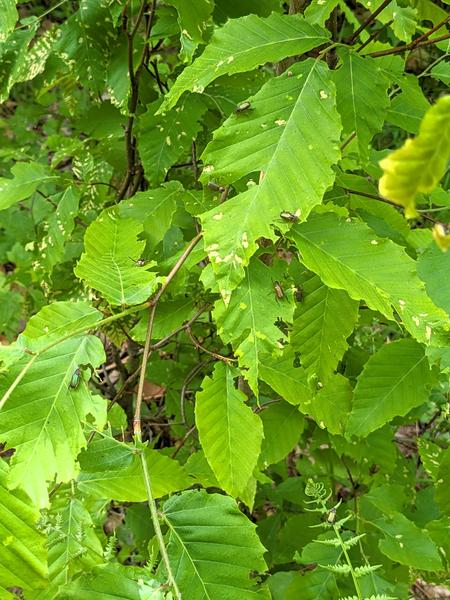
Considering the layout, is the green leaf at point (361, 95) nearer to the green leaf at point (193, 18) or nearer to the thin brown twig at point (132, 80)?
the green leaf at point (193, 18)

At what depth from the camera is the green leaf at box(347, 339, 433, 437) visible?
4.27 feet

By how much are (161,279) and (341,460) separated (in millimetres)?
1219

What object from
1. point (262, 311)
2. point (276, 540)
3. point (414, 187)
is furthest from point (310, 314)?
point (276, 540)

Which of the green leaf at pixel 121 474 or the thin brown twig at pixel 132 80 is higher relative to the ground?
the thin brown twig at pixel 132 80

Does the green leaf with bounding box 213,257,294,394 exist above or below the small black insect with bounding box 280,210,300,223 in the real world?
below

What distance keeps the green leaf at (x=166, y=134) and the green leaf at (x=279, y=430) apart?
0.68 metres

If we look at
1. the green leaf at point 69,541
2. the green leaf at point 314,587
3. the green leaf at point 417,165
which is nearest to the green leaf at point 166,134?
the green leaf at point 69,541

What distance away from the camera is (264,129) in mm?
930

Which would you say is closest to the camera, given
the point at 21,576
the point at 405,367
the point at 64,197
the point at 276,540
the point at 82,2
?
the point at 21,576

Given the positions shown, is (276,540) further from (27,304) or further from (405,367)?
(27,304)

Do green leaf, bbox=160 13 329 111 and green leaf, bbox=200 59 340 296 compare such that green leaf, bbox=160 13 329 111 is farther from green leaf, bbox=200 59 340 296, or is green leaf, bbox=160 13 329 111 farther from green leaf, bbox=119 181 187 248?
green leaf, bbox=119 181 187 248

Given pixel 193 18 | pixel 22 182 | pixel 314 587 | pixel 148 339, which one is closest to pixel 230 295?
pixel 148 339

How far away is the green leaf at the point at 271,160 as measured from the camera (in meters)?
0.86

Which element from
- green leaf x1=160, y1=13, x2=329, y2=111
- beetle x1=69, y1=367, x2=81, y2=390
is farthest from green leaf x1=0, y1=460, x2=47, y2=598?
green leaf x1=160, y1=13, x2=329, y2=111
